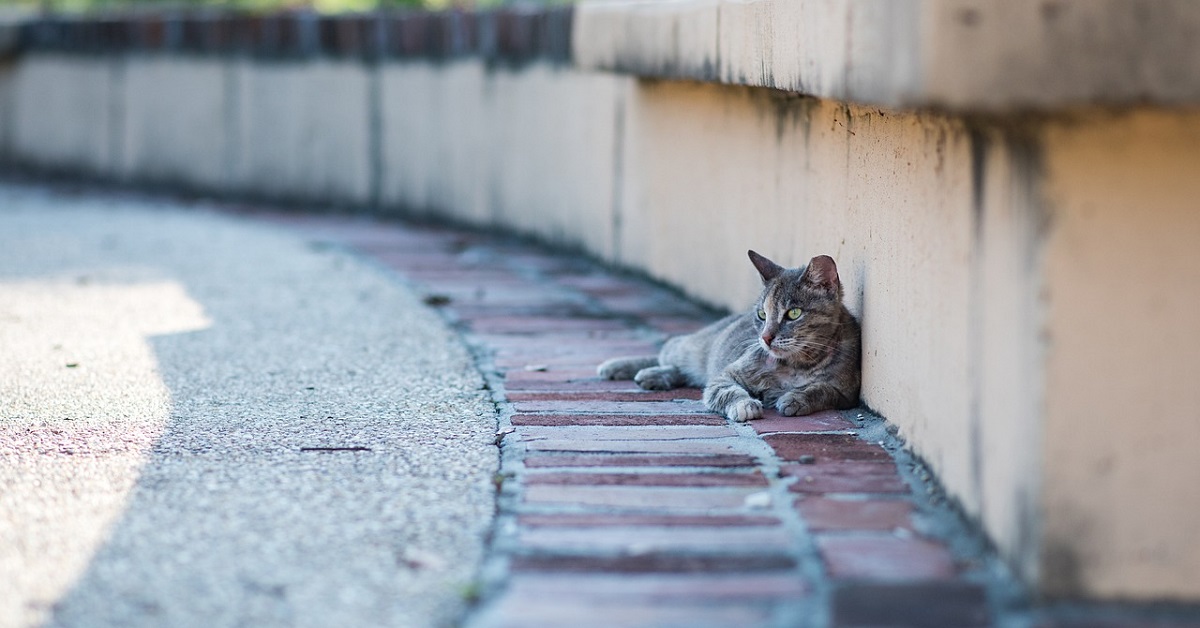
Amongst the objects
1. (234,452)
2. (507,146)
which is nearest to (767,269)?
(234,452)

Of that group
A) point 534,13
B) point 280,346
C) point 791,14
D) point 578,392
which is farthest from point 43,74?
point 791,14

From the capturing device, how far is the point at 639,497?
3287 mm

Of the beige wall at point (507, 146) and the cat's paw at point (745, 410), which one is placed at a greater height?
the beige wall at point (507, 146)

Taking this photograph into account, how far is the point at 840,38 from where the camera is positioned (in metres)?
3.16

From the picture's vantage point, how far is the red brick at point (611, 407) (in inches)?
164

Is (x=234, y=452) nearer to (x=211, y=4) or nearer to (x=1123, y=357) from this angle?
(x=1123, y=357)

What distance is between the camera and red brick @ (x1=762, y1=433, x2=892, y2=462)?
11.8ft

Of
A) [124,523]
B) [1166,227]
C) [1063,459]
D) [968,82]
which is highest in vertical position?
[968,82]

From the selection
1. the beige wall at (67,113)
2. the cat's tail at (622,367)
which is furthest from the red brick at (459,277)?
the beige wall at (67,113)

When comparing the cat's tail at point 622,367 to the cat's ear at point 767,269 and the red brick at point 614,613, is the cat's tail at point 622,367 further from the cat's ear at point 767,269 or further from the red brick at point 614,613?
the red brick at point 614,613

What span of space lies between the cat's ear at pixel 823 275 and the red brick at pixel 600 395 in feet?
1.73

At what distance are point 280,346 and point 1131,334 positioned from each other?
329cm

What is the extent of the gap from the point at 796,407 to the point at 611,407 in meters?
0.54

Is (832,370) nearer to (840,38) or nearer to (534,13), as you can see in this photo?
(840,38)
